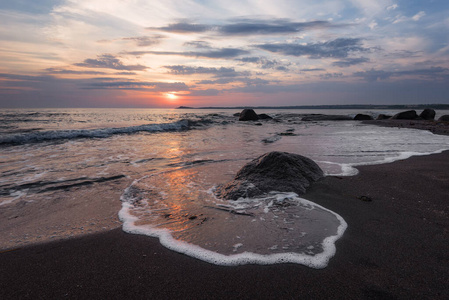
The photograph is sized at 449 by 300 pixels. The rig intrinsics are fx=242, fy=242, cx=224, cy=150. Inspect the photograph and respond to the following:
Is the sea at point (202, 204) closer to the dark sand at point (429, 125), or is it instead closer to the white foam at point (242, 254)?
the white foam at point (242, 254)

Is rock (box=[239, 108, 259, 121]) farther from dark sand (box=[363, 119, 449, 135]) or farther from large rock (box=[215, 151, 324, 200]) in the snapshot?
large rock (box=[215, 151, 324, 200])

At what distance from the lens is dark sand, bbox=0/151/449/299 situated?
1894mm

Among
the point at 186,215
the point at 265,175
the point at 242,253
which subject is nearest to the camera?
the point at 242,253

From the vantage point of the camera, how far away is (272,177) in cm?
459

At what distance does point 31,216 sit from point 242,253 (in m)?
3.22

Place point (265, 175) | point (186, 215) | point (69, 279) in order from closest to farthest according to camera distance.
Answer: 1. point (69, 279)
2. point (186, 215)
3. point (265, 175)

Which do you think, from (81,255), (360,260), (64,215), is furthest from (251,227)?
(64,215)

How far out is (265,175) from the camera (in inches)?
184

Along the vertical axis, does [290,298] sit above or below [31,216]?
above

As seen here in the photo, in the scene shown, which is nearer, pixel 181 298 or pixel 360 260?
pixel 181 298

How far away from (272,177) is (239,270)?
2.59m

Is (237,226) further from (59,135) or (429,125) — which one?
(429,125)

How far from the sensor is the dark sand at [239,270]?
1.89 metres

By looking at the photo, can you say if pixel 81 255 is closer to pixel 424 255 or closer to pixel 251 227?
pixel 251 227
